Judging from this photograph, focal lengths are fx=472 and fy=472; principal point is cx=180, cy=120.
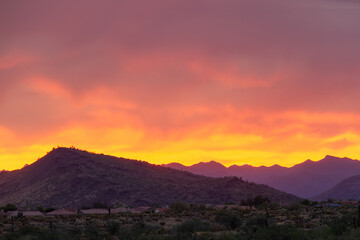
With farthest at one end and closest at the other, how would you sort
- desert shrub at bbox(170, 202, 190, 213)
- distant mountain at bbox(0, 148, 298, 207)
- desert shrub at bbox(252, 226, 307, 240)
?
distant mountain at bbox(0, 148, 298, 207), desert shrub at bbox(170, 202, 190, 213), desert shrub at bbox(252, 226, 307, 240)

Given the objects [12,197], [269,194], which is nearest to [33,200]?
[12,197]

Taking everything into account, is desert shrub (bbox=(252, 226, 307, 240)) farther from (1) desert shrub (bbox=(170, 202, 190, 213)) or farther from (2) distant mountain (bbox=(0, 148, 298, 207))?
(2) distant mountain (bbox=(0, 148, 298, 207))

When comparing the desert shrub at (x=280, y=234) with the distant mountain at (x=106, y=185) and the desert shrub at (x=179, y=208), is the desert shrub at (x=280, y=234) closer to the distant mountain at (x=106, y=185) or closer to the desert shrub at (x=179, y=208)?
the desert shrub at (x=179, y=208)

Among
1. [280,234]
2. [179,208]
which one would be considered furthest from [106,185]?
[280,234]

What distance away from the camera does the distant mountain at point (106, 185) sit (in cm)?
15162

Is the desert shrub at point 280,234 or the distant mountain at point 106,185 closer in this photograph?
the desert shrub at point 280,234

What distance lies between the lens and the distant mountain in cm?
15162

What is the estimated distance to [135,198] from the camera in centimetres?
15075

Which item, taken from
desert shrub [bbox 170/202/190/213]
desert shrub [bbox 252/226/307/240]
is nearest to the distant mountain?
desert shrub [bbox 170/202/190/213]

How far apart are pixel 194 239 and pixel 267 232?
4664 mm

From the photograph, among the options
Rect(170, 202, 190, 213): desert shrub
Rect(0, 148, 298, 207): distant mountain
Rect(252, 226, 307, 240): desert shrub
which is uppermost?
Rect(0, 148, 298, 207): distant mountain

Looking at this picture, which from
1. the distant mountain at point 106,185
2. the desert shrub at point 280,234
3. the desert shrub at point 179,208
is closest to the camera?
the desert shrub at point 280,234

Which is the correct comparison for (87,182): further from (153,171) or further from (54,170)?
(153,171)

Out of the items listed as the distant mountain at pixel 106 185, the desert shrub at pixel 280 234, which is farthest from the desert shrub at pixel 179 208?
the desert shrub at pixel 280 234
